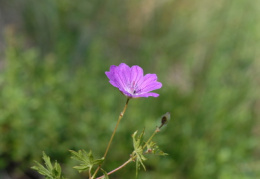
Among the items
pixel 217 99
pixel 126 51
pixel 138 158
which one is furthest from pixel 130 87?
pixel 126 51

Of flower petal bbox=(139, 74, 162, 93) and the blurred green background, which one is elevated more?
the blurred green background

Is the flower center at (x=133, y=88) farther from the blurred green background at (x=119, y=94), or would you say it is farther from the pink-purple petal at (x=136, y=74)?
the blurred green background at (x=119, y=94)

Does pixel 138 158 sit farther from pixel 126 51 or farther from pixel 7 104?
pixel 126 51

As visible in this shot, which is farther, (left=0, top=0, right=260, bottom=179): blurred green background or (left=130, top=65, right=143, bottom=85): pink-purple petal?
(left=0, top=0, right=260, bottom=179): blurred green background

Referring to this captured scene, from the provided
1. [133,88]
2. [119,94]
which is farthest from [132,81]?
[119,94]

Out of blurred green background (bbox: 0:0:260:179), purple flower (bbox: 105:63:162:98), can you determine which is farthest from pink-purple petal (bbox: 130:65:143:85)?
blurred green background (bbox: 0:0:260:179)

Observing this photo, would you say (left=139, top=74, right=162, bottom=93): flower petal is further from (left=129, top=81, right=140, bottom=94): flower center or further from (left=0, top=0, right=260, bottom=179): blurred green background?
(left=0, top=0, right=260, bottom=179): blurred green background
